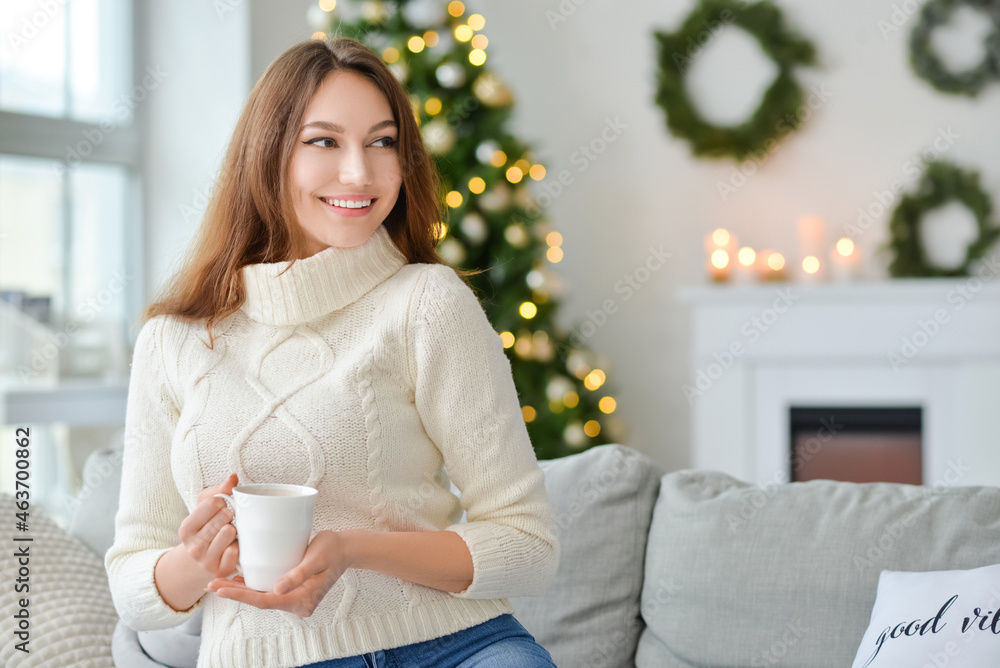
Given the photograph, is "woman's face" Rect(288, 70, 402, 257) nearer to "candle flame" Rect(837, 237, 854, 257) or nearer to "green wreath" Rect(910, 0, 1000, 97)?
"candle flame" Rect(837, 237, 854, 257)

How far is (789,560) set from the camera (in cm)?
152

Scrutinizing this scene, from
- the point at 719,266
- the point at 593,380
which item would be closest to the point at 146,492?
the point at 593,380

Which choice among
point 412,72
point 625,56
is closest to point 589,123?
point 625,56

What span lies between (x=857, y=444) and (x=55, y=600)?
298 centimetres

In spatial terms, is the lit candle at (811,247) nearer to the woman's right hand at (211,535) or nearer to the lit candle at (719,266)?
the lit candle at (719,266)

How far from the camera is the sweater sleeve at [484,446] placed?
118cm

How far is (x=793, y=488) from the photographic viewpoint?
5.36 feet

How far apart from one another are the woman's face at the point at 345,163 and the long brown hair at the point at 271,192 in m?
0.02

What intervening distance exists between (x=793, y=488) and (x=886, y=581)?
10.3 inches

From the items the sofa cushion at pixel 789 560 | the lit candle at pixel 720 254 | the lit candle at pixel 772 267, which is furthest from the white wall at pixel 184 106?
the sofa cushion at pixel 789 560

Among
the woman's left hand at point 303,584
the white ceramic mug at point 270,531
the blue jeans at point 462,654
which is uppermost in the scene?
the white ceramic mug at point 270,531

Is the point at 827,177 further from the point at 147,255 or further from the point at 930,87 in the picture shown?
the point at 147,255

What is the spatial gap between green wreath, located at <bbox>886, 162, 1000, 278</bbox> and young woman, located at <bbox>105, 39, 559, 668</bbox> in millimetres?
2803

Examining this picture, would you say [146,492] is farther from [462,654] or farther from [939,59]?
[939,59]
